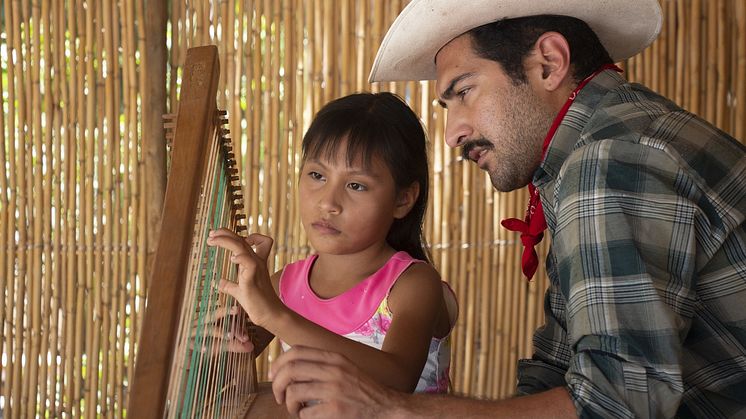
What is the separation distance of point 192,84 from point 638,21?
97 centimetres

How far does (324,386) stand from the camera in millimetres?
1077

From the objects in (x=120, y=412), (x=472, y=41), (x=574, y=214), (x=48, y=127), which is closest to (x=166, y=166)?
(x=48, y=127)

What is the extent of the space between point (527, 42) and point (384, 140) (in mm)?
388

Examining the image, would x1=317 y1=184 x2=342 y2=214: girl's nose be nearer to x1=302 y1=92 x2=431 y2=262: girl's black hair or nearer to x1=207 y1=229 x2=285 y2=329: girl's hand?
x1=302 y1=92 x2=431 y2=262: girl's black hair

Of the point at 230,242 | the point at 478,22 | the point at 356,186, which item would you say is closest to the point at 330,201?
the point at 356,186

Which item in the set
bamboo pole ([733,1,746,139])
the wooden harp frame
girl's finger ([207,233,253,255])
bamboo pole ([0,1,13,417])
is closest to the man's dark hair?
girl's finger ([207,233,253,255])

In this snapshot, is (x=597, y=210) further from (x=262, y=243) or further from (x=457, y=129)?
(x=262, y=243)

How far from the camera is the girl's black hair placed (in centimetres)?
174

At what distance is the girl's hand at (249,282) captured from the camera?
1145mm

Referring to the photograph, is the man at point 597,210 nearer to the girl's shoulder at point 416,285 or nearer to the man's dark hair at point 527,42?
the man's dark hair at point 527,42

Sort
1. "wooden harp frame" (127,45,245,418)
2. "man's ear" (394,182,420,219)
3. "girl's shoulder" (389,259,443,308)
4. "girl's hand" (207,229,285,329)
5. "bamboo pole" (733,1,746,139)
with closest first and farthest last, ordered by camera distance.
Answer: "wooden harp frame" (127,45,245,418), "girl's hand" (207,229,285,329), "girl's shoulder" (389,259,443,308), "man's ear" (394,182,420,219), "bamboo pole" (733,1,746,139)

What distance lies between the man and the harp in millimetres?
132

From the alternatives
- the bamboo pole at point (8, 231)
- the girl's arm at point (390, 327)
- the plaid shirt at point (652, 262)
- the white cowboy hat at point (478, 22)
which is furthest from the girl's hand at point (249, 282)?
the bamboo pole at point (8, 231)

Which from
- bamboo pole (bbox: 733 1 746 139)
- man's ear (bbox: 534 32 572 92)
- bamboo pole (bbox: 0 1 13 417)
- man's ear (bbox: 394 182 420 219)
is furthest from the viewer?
bamboo pole (bbox: 0 1 13 417)
